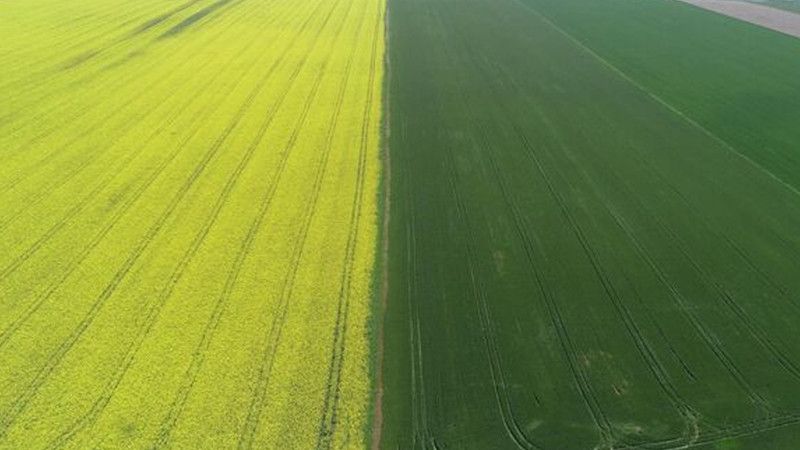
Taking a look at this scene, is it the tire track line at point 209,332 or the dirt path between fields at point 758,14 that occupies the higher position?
the dirt path between fields at point 758,14

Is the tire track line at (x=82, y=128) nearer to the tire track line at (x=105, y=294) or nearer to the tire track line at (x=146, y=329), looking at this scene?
the tire track line at (x=105, y=294)

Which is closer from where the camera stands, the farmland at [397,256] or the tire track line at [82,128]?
the farmland at [397,256]

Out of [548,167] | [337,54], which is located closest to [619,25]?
[337,54]

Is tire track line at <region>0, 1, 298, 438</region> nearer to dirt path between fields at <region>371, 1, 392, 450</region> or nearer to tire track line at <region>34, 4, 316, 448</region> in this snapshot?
tire track line at <region>34, 4, 316, 448</region>

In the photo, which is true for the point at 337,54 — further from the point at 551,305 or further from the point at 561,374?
the point at 561,374

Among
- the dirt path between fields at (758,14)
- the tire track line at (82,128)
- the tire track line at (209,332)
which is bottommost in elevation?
the tire track line at (209,332)

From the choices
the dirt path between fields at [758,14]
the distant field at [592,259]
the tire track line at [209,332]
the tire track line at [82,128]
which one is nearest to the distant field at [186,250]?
the tire track line at [209,332]

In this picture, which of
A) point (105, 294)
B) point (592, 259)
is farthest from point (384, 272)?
point (105, 294)
